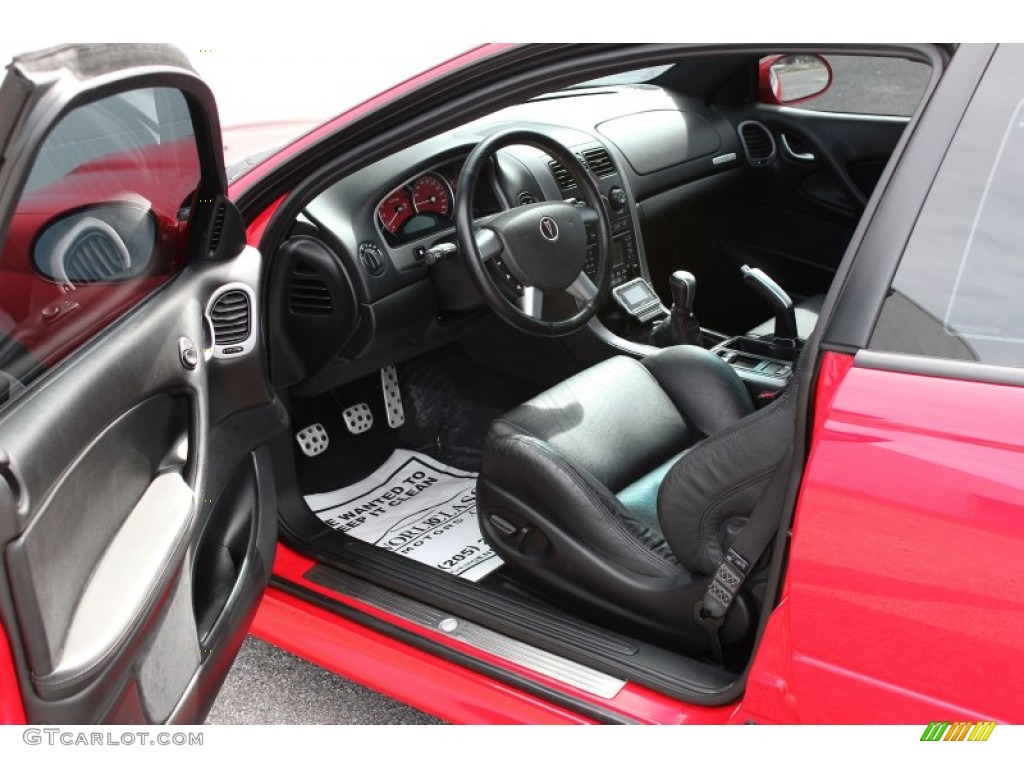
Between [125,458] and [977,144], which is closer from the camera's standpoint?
[977,144]

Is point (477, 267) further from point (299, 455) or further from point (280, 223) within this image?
point (299, 455)

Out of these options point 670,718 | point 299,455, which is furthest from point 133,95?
point 299,455

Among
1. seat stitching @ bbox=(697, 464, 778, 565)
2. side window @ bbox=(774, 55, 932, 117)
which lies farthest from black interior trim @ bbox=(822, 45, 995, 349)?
side window @ bbox=(774, 55, 932, 117)

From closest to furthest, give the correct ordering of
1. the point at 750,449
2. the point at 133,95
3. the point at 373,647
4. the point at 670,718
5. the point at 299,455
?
the point at 133,95 < the point at 750,449 < the point at 670,718 < the point at 373,647 < the point at 299,455

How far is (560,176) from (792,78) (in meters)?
1.16

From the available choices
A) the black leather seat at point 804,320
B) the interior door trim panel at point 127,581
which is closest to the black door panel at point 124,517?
the interior door trim panel at point 127,581

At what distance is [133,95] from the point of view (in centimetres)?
142

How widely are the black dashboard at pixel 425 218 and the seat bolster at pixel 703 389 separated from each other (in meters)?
0.55

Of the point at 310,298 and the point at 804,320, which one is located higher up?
the point at 310,298

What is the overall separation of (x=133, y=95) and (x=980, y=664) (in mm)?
1306

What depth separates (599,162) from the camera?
321cm

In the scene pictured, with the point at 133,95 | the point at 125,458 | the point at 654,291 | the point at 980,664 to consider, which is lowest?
the point at 654,291

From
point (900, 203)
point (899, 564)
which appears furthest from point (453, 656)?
point (900, 203)
